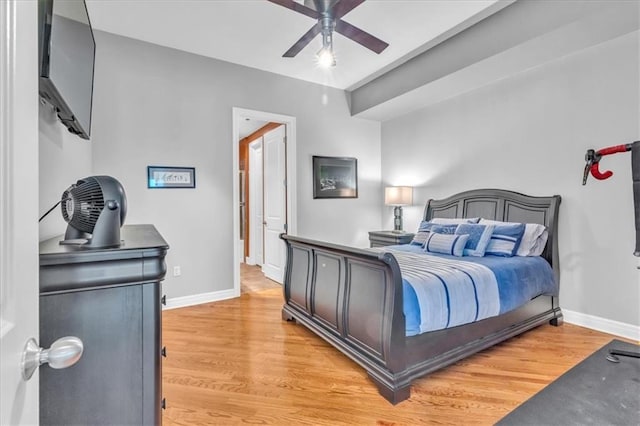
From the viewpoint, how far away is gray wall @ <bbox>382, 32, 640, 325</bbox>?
8.93 feet

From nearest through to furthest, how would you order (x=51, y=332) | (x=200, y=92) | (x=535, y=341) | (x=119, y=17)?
(x=51, y=332)
(x=535, y=341)
(x=119, y=17)
(x=200, y=92)

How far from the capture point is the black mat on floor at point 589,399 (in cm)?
149

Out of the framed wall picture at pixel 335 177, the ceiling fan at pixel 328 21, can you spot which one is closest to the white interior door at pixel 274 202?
the framed wall picture at pixel 335 177

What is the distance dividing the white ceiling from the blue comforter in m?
2.22

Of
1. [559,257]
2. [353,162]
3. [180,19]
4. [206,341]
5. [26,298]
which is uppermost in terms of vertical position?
[180,19]

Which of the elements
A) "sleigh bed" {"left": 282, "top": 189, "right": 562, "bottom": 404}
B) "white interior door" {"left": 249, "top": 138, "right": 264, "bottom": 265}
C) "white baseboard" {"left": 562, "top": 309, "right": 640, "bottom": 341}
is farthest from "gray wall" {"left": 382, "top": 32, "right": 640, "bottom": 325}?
"white interior door" {"left": 249, "top": 138, "right": 264, "bottom": 265}

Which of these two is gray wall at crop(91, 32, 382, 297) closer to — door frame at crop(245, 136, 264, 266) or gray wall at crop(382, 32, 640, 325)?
door frame at crop(245, 136, 264, 266)

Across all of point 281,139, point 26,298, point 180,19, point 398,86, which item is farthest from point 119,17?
point 26,298

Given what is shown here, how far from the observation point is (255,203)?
19.6 ft

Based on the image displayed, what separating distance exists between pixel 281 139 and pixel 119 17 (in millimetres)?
2265

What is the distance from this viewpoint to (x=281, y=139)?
184 inches

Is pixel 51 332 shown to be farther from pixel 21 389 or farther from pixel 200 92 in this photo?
pixel 200 92

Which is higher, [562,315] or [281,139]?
[281,139]

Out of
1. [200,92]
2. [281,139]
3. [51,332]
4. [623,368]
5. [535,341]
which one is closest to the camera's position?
[51,332]
